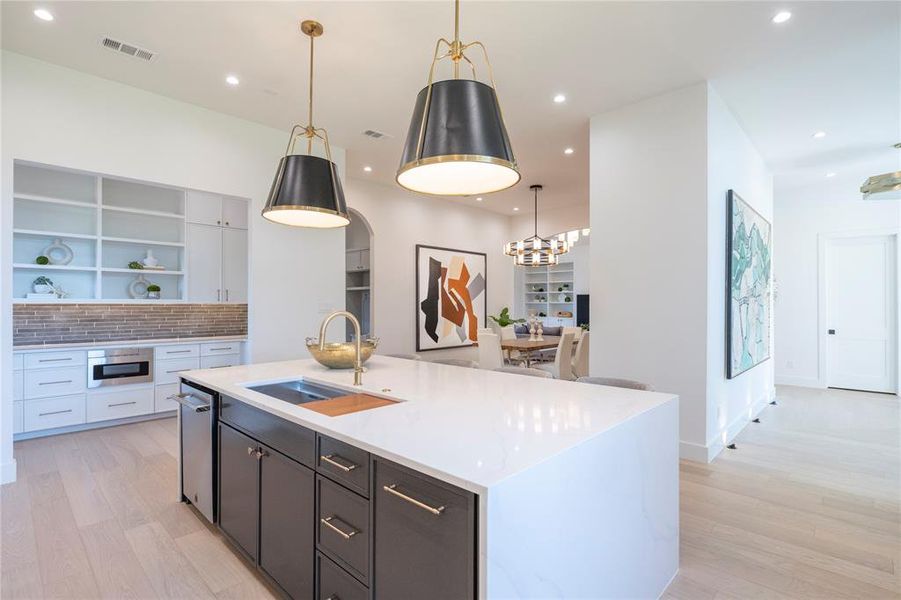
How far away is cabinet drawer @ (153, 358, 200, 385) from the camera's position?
183 inches

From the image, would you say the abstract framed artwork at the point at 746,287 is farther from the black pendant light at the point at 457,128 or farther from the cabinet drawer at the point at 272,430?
the cabinet drawer at the point at 272,430

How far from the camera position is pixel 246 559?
215cm

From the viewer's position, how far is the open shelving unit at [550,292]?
1007cm

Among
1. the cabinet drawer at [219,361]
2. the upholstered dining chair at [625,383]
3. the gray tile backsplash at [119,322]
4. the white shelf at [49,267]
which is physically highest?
the white shelf at [49,267]

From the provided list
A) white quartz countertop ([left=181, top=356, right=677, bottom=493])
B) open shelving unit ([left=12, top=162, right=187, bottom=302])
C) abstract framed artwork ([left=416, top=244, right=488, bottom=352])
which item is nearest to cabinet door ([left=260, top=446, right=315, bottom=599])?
white quartz countertop ([left=181, top=356, right=677, bottom=493])

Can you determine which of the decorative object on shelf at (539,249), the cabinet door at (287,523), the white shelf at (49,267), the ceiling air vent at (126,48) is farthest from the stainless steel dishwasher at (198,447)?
the decorative object on shelf at (539,249)

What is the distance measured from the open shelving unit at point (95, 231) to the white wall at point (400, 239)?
2356 mm

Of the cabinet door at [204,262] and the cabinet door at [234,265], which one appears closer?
the cabinet door at [204,262]

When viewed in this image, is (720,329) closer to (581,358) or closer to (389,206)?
(581,358)

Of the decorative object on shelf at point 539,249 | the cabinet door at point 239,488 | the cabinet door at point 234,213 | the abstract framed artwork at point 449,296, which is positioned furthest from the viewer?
the abstract framed artwork at point 449,296

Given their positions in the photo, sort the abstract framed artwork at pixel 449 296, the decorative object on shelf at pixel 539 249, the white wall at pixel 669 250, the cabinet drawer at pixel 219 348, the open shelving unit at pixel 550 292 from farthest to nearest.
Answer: the open shelving unit at pixel 550 292 < the abstract framed artwork at pixel 449 296 < the decorative object on shelf at pixel 539 249 < the cabinet drawer at pixel 219 348 < the white wall at pixel 669 250

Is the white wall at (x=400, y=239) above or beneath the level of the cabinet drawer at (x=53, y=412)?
above

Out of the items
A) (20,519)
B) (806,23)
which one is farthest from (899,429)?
(20,519)

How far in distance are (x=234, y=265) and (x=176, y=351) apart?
1318mm
